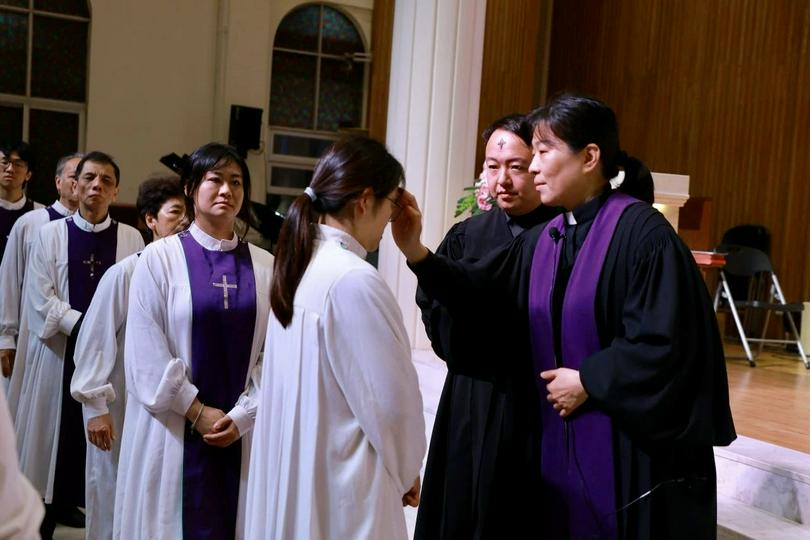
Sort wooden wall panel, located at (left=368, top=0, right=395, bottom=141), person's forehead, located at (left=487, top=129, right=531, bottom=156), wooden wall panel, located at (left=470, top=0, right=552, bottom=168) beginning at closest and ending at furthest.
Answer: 1. person's forehead, located at (left=487, top=129, right=531, bottom=156)
2. wooden wall panel, located at (left=470, top=0, right=552, bottom=168)
3. wooden wall panel, located at (left=368, top=0, right=395, bottom=141)

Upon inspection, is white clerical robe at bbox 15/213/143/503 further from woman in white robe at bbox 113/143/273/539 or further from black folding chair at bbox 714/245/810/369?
black folding chair at bbox 714/245/810/369

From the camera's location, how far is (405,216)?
263cm

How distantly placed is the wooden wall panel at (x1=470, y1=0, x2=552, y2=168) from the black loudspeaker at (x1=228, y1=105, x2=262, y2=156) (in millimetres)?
4335

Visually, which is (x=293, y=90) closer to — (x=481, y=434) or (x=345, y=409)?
(x=481, y=434)

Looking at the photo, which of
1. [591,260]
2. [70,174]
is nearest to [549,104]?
[591,260]

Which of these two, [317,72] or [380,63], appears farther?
[317,72]

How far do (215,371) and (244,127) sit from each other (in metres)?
10.7

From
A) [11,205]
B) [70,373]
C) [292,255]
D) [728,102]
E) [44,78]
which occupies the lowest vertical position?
[70,373]

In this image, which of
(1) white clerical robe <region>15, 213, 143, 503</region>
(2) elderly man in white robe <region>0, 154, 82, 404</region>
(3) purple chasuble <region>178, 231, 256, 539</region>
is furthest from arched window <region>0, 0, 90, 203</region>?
(3) purple chasuble <region>178, 231, 256, 539</region>

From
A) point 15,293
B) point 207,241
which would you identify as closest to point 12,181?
point 15,293

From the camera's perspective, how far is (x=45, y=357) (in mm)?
4957

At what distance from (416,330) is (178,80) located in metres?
8.33

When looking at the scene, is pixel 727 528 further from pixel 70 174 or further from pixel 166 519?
pixel 70 174

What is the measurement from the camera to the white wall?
13156 millimetres
